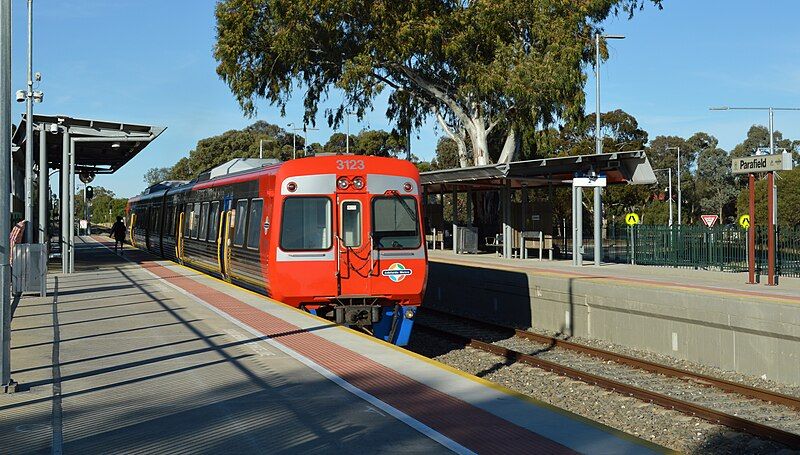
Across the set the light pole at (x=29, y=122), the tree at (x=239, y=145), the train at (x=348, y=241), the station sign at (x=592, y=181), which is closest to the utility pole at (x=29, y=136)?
the light pole at (x=29, y=122)

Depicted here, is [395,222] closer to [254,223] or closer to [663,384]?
[254,223]

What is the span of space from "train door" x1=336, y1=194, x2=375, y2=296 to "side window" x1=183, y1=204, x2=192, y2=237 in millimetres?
10964

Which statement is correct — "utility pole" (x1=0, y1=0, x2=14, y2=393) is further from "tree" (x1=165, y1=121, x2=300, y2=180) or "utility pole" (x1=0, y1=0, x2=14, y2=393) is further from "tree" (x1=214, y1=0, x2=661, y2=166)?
"tree" (x1=165, y1=121, x2=300, y2=180)

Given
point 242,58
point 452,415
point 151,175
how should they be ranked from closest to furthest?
point 452,415
point 242,58
point 151,175

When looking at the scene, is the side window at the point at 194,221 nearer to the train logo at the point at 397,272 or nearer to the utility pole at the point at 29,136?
the utility pole at the point at 29,136

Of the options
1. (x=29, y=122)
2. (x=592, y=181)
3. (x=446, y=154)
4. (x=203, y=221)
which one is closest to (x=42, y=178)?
(x=29, y=122)

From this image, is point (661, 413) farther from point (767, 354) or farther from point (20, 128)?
point (20, 128)

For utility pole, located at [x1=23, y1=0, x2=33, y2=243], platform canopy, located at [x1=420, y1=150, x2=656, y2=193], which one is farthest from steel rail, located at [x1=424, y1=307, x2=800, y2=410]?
utility pole, located at [x1=23, y1=0, x2=33, y2=243]

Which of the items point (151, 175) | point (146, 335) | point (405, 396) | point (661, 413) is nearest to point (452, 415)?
point (405, 396)

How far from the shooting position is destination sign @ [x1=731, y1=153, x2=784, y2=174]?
769 inches

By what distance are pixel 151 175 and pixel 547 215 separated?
134352 mm

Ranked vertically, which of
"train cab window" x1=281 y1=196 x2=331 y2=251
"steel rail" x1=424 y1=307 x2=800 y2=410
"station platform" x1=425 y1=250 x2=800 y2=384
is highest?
"train cab window" x1=281 y1=196 x2=331 y2=251

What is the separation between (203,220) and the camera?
21891 millimetres

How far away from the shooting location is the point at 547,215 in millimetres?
31766
